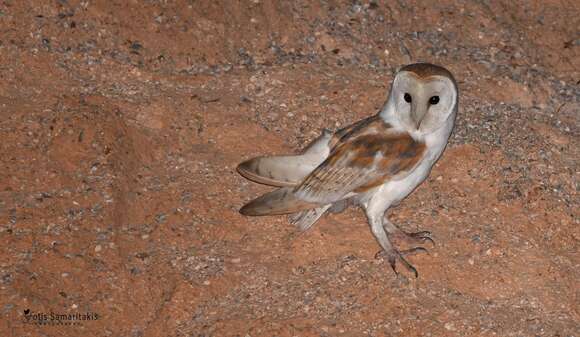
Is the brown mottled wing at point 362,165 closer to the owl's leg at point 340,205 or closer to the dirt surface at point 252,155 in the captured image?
the owl's leg at point 340,205

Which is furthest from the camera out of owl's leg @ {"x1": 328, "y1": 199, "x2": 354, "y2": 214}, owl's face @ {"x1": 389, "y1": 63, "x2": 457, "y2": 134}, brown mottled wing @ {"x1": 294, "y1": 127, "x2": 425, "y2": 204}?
owl's leg @ {"x1": 328, "y1": 199, "x2": 354, "y2": 214}

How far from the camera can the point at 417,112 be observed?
4.54 meters

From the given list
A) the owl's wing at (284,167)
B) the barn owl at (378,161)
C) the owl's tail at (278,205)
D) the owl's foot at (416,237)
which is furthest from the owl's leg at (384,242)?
the owl's wing at (284,167)

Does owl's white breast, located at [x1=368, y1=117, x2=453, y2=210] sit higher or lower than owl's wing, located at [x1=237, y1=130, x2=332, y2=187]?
lower

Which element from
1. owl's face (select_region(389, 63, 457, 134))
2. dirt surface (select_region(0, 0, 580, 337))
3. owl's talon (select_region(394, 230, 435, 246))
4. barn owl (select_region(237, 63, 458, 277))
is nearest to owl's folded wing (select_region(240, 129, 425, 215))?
barn owl (select_region(237, 63, 458, 277))

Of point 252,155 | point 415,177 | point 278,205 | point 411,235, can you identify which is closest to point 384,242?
point 411,235

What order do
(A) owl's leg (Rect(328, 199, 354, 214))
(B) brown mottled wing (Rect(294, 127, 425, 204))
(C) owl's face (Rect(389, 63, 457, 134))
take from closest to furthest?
(C) owl's face (Rect(389, 63, 457, 134)) < (B) brown mottled wing (Rect(294, 127, 425, 204)) < (A) owl's leg (Rect(328, 199, 354, 214))

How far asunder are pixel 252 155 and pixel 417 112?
1465 mm

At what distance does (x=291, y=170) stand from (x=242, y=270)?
661 millimetres

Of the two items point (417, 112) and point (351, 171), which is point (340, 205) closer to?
point (351, 171)

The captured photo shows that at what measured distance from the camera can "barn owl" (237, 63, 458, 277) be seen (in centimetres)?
456

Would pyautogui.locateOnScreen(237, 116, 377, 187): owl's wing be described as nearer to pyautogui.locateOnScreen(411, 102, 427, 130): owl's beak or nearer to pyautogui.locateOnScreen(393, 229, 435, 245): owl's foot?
pyautogui.locateOnScreen(411, 102, 427, 130): owl's beak

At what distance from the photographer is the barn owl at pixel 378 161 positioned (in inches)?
180

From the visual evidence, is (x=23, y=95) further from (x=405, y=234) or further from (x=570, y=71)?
(x=570, y=71)
